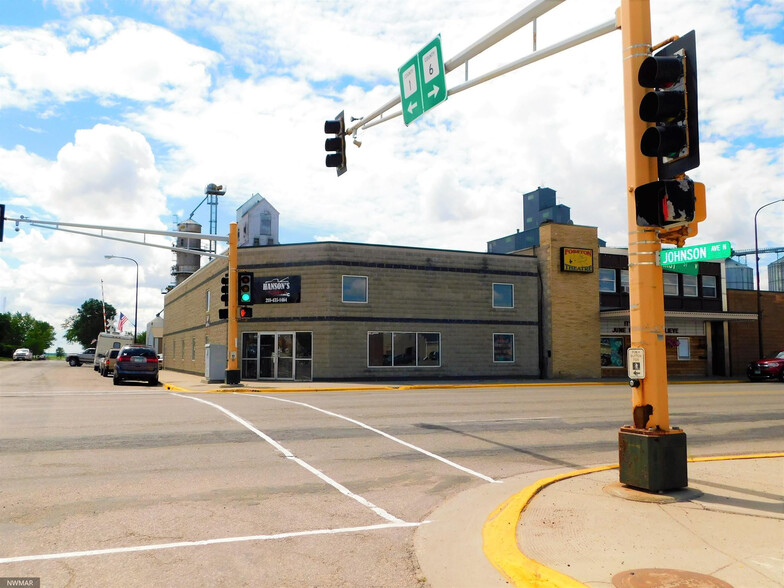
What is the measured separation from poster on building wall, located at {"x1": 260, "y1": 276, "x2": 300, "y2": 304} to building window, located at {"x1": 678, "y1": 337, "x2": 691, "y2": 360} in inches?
960

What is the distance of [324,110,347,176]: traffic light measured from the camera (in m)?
13.5

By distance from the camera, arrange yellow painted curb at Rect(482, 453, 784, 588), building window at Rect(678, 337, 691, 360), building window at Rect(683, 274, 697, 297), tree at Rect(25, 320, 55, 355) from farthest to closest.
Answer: tree at Rect(25, 320, 55, 355) < building window at Rect(683, 274, 697, 297) < building window at Rect(678, 337, 691, 360) < yellow painted curb at Rect(482, 453, 784, 588)

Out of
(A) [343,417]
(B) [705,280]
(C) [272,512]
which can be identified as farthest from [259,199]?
(C) [272,512]

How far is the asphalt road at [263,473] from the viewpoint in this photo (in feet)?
17.4

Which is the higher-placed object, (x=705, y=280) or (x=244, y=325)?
(x=705, y=280)

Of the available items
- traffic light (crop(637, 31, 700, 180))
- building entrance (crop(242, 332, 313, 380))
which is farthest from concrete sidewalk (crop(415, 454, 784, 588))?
building entrance (crop(242, 332, 313, 380))

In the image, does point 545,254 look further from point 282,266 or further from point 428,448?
point 428,448

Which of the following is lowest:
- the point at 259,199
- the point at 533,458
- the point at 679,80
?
the point at 533,458

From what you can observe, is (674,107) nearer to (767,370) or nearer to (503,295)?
(503,295)

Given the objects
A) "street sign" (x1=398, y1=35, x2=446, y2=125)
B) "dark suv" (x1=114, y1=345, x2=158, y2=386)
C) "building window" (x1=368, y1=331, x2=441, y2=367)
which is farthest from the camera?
"building window" (x1=368, y1=331, x2=441, y2=367)

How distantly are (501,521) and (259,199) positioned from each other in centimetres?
5329

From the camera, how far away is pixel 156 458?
31.9 ft

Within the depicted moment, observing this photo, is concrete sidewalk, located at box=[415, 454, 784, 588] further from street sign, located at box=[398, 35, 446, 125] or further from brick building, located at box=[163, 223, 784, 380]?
brick building, located at box=[163, 223, 784, 380]

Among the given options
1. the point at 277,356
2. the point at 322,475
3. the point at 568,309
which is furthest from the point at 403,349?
the point at 322,475
